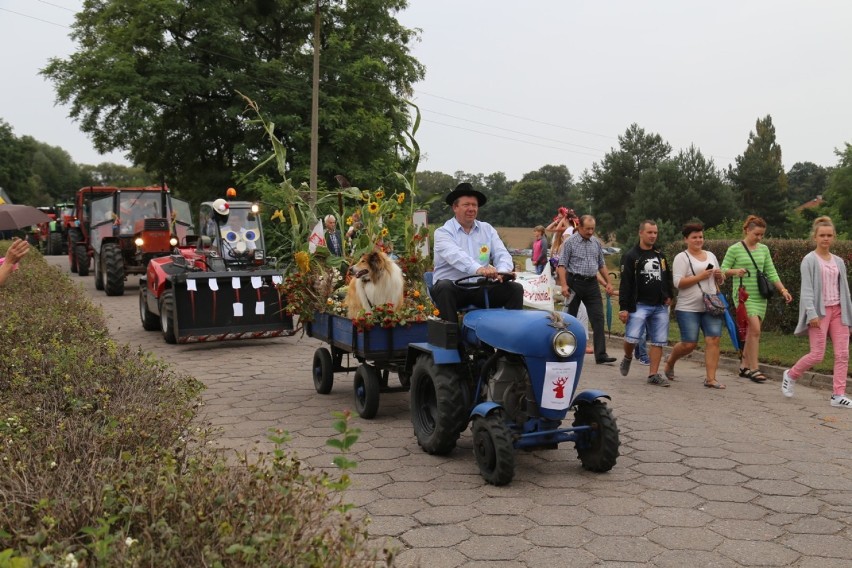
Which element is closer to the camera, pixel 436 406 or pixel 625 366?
pixel 436 406

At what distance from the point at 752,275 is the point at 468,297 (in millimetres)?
4675

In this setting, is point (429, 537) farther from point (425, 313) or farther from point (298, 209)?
point (298, 209)

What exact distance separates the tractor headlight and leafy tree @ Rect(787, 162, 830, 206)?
99.4 meters

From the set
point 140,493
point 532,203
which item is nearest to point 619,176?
point 532,203

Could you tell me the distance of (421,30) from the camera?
34.3m

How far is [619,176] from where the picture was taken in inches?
2800

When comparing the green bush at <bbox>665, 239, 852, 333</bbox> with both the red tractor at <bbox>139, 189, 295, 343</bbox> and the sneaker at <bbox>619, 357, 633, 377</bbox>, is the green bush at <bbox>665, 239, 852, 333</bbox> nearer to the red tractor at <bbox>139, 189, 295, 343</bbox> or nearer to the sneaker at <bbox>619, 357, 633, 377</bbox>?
the sneaker at <bbox>619, 357, 633, 377</bbox>

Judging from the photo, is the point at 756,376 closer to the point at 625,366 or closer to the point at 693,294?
the point at 693,294

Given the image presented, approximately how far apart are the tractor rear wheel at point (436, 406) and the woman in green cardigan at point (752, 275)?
4.62 m

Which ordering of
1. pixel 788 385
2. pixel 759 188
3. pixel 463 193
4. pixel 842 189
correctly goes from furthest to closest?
pixel 759 188 → pixel 842 189 → pixel 788 385 → pixel 463 193

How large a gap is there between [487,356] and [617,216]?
222 ft

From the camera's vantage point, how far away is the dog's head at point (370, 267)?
7.44 m

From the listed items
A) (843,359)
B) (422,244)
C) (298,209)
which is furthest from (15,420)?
(843,359)

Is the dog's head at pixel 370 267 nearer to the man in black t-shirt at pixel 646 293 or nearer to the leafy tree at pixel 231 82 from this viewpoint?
the man in black t-shirt at pixel 646 293
